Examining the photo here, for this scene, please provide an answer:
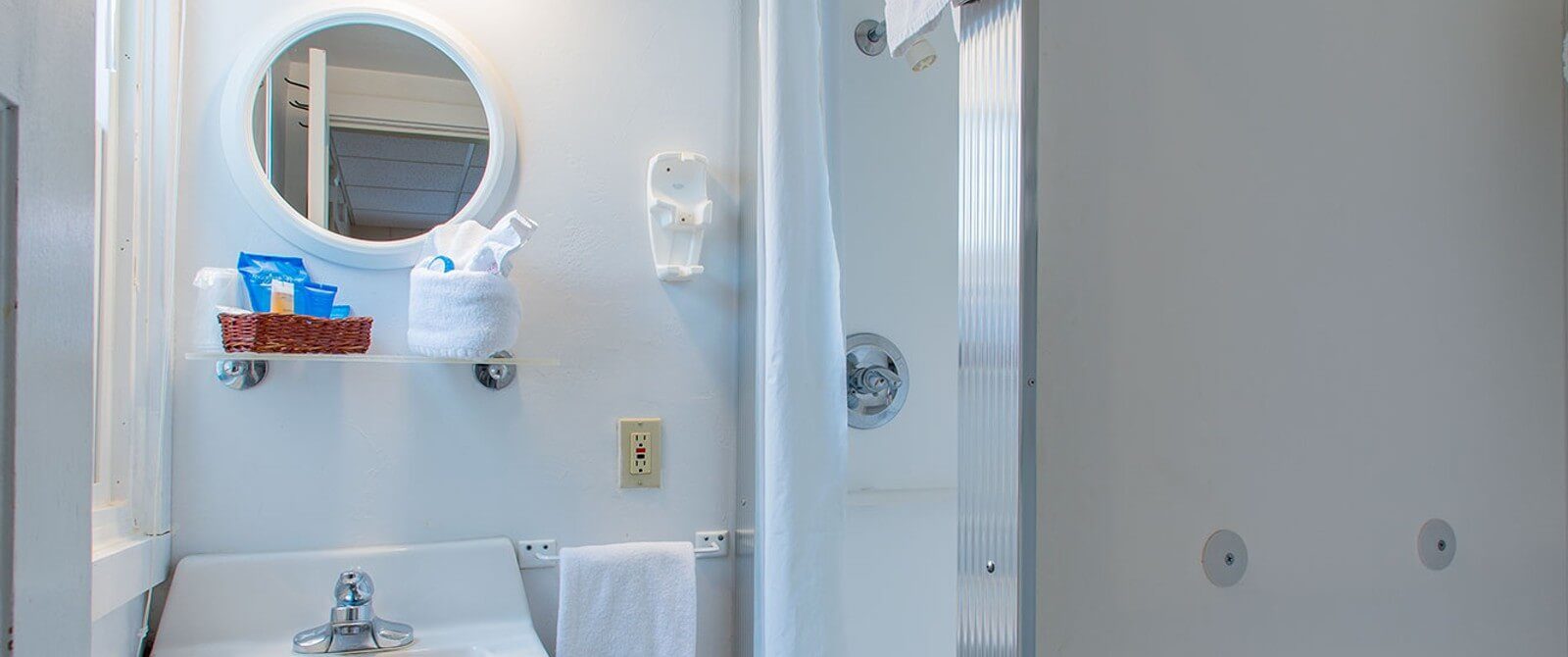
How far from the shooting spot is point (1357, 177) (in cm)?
86

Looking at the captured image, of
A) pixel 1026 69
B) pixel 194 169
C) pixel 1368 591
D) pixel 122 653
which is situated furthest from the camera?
pixel 194 169

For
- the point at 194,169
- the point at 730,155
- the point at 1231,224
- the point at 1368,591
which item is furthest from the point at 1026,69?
the point at 194,169

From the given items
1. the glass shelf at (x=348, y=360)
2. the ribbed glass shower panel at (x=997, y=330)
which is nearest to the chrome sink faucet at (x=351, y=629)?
the glass shelf at (x=348, y=360)

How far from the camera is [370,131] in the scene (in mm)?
1511

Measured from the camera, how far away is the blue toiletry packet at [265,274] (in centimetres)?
136

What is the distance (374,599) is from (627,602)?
388mm

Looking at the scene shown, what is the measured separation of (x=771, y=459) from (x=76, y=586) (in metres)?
0.84

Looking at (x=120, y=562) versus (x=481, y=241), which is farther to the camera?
(x=481, y=241)

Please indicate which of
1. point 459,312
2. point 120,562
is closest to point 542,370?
point 459,312

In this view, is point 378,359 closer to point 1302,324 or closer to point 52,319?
point 52,319

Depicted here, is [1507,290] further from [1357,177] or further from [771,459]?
[771,459]

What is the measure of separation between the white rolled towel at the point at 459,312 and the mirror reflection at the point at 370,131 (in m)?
0.16

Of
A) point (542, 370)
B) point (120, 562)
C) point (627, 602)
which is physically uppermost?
point (542, 370)

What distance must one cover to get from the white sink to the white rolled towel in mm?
336
